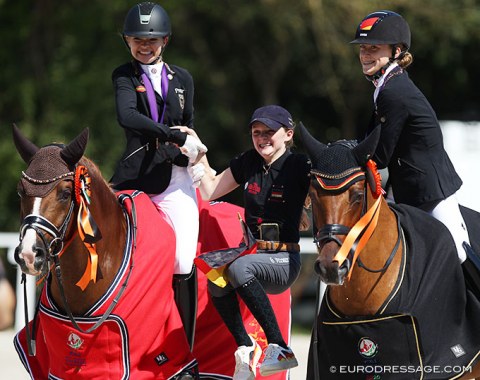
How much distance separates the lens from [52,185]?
5.64m

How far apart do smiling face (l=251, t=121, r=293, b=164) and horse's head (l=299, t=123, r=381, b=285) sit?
2.65 ft

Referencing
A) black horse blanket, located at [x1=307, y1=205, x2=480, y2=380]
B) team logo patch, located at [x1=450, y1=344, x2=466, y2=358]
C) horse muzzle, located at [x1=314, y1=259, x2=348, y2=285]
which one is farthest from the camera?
team logo patch, located at [x1=450, y1=344, x2=466, y2=358]

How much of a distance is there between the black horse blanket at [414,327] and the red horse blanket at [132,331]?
3.18 ft

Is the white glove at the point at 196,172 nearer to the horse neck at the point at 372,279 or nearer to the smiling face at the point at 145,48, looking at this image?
the smiling face at the point at 145,48

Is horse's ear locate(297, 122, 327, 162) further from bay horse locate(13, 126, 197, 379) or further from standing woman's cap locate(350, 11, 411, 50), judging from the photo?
bay horse locate(13, 126, 197, 379)

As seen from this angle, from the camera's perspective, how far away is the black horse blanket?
539 cm

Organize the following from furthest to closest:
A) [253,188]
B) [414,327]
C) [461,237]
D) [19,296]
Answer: [19,296]
[253,188]
[461,237]
[414,327]

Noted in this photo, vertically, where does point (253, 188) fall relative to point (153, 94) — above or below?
below

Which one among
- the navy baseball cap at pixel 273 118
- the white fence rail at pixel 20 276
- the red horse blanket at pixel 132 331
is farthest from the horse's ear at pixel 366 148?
the white fence rail at pixel 20 276

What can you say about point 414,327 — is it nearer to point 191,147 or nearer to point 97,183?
point 191,147

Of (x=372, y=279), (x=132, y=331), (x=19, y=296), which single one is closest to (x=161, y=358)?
(x=132, y=331)

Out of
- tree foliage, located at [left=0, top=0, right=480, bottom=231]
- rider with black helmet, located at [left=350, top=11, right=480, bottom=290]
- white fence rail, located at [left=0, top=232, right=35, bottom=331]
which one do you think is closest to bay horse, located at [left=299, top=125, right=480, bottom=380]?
rider with black helmet, located at [left=350, top=11, right=480, bottom=290]

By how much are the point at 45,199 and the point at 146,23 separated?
154 cm

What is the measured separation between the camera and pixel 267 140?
249 inches
